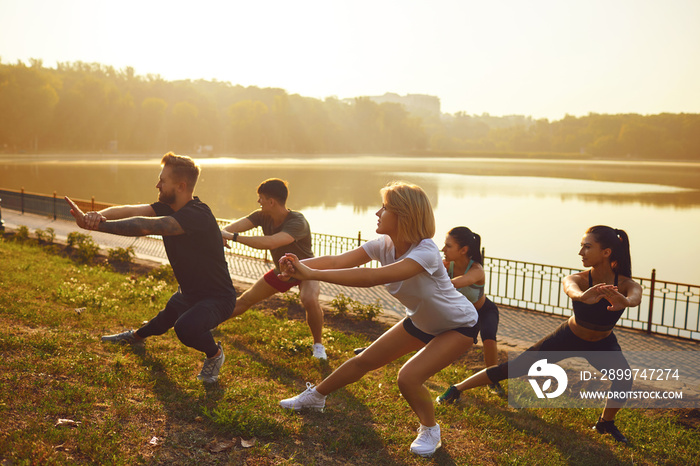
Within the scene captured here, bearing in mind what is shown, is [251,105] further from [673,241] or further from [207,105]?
[673,241]

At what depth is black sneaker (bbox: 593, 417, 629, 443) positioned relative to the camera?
432cm

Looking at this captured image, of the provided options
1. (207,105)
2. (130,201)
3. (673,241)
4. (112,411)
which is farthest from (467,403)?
(207,105)

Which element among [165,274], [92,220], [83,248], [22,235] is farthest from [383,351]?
[22,235]

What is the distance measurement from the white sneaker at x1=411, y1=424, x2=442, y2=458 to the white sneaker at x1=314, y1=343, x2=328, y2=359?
2.08 meters

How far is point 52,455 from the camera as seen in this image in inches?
122

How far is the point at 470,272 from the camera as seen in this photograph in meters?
5.09

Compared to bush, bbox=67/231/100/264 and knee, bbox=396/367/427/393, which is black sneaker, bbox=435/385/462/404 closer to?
knee, bbox=396/367/427/393

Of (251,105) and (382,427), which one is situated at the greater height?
(251,105)

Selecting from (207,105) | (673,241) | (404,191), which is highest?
(207,105)

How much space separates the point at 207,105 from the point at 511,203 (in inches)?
3017

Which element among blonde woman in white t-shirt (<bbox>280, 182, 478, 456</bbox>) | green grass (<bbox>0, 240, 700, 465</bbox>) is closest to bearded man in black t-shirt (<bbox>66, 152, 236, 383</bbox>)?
green grass (<bbox>0, 240, 700, 465</bbox>)

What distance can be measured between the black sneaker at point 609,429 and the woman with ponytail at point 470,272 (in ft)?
3.35

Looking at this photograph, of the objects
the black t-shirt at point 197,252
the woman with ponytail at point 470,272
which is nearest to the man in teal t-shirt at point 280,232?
the black t-shirt at point 197,252

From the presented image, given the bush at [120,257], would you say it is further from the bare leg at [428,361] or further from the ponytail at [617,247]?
the ponytail at [617,247]
